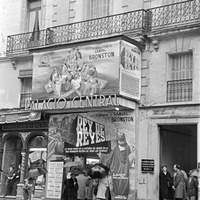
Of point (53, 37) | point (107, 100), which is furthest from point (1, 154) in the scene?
point (107, 100)

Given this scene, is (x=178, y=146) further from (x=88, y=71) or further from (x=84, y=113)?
(x=88, y=71)

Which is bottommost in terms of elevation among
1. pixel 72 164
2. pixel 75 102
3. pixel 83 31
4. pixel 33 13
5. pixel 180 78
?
pixel 72 164

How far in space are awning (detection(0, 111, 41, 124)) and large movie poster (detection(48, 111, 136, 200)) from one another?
28.4 inches

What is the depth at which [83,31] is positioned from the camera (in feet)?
68.6

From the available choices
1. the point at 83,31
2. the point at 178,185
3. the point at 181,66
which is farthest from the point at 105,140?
the point at 83,31

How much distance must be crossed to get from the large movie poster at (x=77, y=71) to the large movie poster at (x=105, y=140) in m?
1.34

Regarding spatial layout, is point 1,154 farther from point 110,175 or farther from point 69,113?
point 110,175

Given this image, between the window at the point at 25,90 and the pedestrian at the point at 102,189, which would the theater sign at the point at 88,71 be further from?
the pedestrian at the point at 102,189

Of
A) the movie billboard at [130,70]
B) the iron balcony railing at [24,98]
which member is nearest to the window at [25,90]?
the iron balcony railing at [24,98]

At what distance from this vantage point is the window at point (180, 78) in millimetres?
17991

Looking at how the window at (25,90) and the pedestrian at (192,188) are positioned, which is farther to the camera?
the window at (25,90)

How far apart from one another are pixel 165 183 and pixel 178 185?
0.50 metres

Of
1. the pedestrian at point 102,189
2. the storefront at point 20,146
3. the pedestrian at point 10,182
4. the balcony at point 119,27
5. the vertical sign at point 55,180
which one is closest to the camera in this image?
the pedestrian at point 102,189

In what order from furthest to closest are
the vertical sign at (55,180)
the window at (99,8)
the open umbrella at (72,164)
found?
the window at (99,8) < the vertical sign at (55,180) < the open umbrella at (72,164)
